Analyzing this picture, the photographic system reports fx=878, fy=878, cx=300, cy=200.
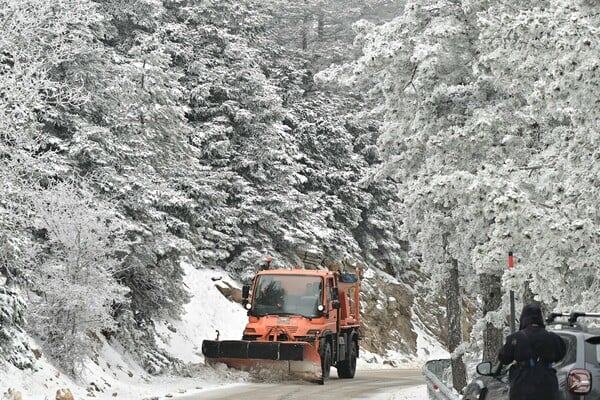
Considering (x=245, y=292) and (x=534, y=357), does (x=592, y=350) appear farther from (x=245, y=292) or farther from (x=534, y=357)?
(x=245, y=292)

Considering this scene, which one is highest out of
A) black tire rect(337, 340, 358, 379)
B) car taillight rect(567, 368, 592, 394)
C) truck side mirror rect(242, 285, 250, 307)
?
car taillight rect(567, 368, 592, 394)

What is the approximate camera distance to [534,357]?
764 centimetres

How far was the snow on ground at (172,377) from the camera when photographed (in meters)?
15.6

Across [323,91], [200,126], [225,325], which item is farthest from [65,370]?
[323,91]

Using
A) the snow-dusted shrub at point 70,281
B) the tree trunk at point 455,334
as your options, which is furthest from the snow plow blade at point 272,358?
the snow-dusted shrub at point 70,281

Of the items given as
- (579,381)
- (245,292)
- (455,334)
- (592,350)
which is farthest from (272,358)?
(579,381)

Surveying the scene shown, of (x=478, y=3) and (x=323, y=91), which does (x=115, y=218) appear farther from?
(x=323, y=91)

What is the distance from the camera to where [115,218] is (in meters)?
19.1

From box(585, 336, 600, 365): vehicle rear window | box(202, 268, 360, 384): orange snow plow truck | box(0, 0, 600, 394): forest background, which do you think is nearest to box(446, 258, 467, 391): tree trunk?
box(0, 0, 600, 394): forest background

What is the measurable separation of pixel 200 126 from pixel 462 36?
20.3 m

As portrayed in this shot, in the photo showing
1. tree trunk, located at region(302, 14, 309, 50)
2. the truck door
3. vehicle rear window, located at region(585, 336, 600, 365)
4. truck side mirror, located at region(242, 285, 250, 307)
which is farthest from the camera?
tree trunk, located at region(302, 14, 309, 50)

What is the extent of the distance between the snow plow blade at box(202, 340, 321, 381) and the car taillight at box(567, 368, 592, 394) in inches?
528

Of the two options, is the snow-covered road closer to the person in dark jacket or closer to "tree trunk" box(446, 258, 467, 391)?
"tree trunk" box(446, 258, 467, 391)

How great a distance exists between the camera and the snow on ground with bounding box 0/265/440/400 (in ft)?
51.3
